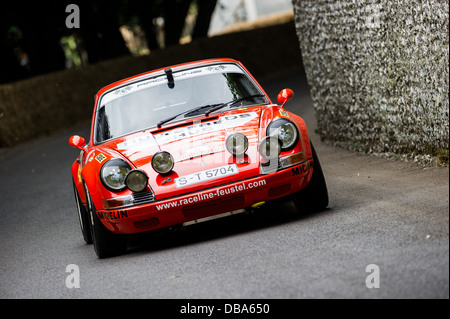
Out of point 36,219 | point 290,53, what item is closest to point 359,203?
point 36,219

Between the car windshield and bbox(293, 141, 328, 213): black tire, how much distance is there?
111cm

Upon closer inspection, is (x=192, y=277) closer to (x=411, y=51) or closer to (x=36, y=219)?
(x=411, y=51)

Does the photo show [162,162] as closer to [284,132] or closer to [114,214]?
[114,214]

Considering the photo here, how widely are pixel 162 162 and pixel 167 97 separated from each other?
52.9 inches

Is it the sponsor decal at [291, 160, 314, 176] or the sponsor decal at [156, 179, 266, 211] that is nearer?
the sponsor decal at [156, 179, 266, 211]

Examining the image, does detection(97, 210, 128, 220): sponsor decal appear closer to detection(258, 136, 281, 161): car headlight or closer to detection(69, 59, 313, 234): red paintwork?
detection(69, 59, 313, 234): red paintwork

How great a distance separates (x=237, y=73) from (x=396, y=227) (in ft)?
9.31

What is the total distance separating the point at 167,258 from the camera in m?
6.49

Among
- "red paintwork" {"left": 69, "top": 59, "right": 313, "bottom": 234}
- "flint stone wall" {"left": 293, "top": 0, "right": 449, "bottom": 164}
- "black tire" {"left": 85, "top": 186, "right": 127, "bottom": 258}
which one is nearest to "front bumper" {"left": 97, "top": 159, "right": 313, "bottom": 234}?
"red paintwork" {"left": 69, "top": 59, "right": 313, "bottom": 234}

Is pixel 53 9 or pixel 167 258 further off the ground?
pixel 53 9

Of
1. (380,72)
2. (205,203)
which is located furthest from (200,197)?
(380,72)

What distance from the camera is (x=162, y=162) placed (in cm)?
674

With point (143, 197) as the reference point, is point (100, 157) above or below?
Answer: above

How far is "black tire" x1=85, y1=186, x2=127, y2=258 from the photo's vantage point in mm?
7000
